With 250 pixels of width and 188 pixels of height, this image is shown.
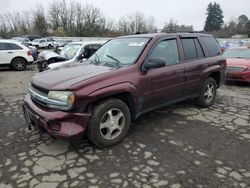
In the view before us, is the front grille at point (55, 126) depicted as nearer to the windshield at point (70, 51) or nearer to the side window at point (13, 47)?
the windshield at point (70, 51)

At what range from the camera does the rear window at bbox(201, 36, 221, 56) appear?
17.2 ft

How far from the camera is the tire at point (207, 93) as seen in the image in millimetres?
5148

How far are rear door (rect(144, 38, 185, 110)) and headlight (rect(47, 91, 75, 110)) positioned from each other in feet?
4.40

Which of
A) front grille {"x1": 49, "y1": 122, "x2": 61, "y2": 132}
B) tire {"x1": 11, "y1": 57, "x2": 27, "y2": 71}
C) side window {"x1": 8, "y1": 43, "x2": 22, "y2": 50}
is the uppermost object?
side window {"x1": 8, "y1": 43, "x2": 22, "y2": 50}

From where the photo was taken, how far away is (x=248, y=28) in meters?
55.2

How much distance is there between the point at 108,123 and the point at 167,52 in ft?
6.05

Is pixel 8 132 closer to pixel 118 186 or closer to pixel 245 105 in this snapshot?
pixel 118 186

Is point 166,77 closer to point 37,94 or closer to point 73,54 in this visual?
point 37,94

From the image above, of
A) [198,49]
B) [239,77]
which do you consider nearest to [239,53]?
[239,77]

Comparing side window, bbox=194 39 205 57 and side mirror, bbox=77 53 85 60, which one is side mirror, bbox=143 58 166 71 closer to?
side window, bbox=194 39 205 57

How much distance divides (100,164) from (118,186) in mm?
513

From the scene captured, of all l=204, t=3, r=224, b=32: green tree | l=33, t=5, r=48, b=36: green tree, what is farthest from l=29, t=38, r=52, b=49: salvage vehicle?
l=204, t=3, r=224, b=32: green tree

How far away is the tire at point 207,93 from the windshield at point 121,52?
6.59 feet

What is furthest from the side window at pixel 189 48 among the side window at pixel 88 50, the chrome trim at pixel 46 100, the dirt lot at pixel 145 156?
the side window at pixel 88 50
